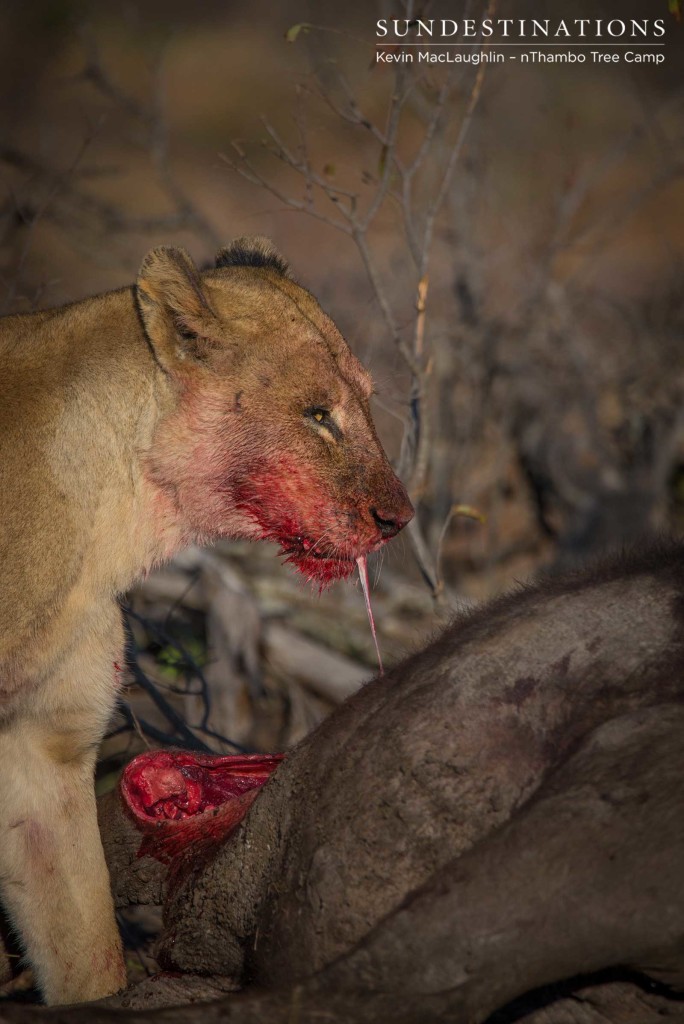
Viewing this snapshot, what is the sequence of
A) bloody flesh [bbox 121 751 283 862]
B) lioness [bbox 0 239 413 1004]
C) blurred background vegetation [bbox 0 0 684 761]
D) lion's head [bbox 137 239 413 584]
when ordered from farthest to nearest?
blurred background vegetation [bbox 0 0 684 761] → bloody flesh [bbox 121 751 283 862] → lion's head [bbox 137 239 413 584] → lioness [bbox 0 239 413 1004]

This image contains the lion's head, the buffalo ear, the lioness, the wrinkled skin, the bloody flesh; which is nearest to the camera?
the wrinkled skin

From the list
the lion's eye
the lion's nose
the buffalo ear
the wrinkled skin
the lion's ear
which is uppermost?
the buffalo ear

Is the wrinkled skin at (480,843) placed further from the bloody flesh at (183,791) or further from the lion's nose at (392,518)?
the lion's nose at (392,518)

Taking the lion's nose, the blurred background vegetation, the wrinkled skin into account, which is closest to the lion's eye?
the lion's nose

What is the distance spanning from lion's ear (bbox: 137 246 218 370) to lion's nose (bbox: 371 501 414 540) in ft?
1.99

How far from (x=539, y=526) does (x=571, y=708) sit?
19.8 ft

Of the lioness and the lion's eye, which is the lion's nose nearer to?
the lioness

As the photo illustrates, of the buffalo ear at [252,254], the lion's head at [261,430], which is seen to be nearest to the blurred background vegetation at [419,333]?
the buffalo ear at [252,254]

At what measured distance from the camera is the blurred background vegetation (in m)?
4.61

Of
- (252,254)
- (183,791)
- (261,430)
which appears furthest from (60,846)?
(252,254)

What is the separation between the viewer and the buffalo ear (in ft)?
12.2

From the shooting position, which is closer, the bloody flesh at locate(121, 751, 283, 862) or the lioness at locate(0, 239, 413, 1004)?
the lioness at locate(0, 239, 413, 1004)

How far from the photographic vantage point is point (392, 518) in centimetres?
317

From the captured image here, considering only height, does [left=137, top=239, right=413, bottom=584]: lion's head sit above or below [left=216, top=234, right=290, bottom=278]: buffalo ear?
below
